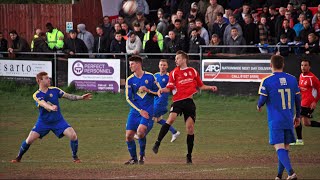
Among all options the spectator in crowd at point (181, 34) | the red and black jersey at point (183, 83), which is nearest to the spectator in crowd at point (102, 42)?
the spectator in crowd at point (181, 34)

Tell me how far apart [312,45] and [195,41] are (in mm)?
3951

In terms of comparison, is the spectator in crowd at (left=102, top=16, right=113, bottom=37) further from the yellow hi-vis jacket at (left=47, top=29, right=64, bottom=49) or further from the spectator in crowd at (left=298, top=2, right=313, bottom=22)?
the spectator in crowd at (left=298, top=2, right=313, bottom=22)

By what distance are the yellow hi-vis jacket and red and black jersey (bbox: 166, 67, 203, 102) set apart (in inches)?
597

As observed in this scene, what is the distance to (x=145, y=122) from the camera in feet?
56.1

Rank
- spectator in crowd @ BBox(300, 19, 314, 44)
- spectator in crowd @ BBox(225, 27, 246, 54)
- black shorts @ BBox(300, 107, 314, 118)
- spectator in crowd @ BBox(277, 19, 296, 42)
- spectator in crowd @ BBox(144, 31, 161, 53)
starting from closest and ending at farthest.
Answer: black shorts @ BBox(300, 107, 314, 118) < spectator in crowd @ BBox(300, 19, 314, 44) < spectator in crowd @ BBox(277, 19, 296, 42) < spectator in crowd @ BBox(225, 27, 246, 54) < spectator in crowd @ BBox(144, 31, 161, 53)

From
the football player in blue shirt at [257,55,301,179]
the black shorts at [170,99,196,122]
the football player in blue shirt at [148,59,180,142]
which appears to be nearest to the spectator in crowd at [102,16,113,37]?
the football player in blue shirt at [148,59,180,142]

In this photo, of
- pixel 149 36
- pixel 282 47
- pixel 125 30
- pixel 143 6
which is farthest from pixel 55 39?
pixel 282 47

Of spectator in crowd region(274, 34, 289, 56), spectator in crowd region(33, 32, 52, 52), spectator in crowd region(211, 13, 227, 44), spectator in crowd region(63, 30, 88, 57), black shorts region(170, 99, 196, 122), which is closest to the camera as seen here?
black shorts region(170, 99, 196, 122)

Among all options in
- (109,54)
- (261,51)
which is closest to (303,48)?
(261,51)

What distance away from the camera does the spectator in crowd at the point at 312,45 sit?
26337 mm

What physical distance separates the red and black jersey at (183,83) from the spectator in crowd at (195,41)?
36.8 feet

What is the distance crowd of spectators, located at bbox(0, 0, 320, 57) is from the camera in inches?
1081

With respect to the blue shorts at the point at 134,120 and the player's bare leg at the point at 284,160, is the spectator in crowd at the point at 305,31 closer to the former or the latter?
the blue shorts at the point at 134,120

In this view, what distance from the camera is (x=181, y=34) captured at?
28719 mm
